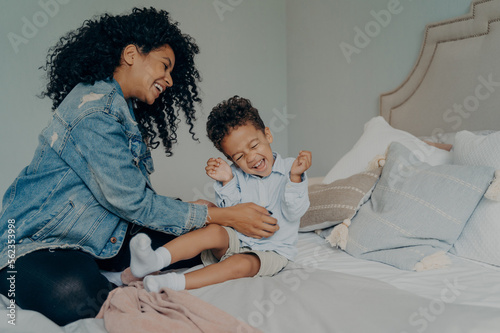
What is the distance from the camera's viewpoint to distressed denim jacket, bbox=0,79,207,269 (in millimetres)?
1175

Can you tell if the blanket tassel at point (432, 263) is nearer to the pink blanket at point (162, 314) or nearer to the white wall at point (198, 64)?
the pink blanket at point (162, 314)

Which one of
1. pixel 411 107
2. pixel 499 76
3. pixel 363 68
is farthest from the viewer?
pixel 363 68

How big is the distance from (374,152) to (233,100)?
0.74 m

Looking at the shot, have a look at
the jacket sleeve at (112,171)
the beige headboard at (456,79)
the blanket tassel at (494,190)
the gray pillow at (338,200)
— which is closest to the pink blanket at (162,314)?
the jacket sleeve at (112,171)

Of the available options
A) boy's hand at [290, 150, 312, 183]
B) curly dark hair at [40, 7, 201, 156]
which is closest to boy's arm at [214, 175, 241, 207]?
boy's hand at [290, 150, 312, 183]

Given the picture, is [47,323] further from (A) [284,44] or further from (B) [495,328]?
(A) [284,44]

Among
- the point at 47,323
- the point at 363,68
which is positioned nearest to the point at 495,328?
the point at 47,323

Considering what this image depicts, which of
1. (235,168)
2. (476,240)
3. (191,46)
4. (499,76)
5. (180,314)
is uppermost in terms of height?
(191,46)

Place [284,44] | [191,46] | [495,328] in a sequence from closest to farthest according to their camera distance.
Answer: [495,328] → [191,46] → [284,44]

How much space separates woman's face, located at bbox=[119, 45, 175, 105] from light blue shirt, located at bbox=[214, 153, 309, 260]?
1.38 ft

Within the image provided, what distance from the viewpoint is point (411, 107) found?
226 centimetres

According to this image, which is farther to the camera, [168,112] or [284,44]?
[284,44]

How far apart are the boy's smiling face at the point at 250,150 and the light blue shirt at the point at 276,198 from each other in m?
0.05

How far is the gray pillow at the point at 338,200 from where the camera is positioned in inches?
61.2
